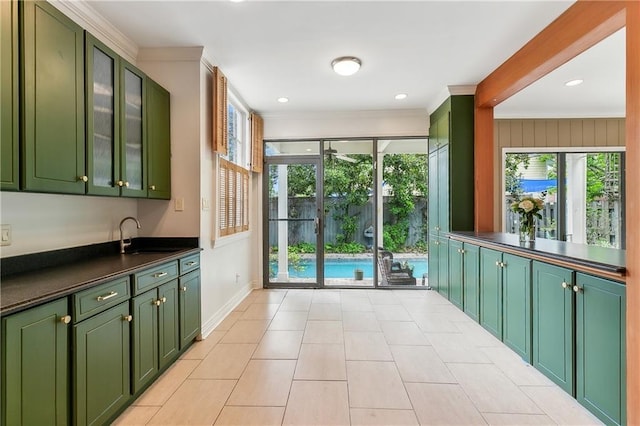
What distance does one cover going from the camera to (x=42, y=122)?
163cm

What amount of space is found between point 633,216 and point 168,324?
117 inches

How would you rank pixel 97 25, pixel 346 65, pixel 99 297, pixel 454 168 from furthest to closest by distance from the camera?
pixel 454 168, pixel 346 65, pixel 97 25, pixel 99 297

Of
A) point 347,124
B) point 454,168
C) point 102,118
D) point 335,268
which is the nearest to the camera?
point 102,118

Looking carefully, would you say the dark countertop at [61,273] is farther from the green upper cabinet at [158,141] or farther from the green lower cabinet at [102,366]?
the green upper cabinet at [158,141]

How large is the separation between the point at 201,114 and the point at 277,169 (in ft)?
6.84

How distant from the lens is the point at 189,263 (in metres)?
2.69

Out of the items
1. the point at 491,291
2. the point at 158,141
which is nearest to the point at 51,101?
the point at 158,141

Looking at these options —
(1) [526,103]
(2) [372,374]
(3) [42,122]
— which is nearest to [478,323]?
(2) [372,374]

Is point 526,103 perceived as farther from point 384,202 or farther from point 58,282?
point 58,282

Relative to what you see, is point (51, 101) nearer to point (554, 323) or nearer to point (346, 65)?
point (346, 65)

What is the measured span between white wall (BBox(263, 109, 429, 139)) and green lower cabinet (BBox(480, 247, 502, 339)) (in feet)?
7.81

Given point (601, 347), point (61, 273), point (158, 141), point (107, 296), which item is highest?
point (158, 141)

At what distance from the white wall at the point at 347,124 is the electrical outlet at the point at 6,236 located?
3.53 m

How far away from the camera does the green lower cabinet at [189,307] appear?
255 centimetres
